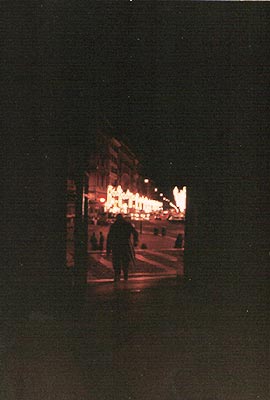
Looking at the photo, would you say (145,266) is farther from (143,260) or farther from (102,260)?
(102,260)

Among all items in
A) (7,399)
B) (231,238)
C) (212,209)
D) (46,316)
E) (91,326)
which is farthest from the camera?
(212,209)

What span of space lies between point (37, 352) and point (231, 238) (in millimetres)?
4458

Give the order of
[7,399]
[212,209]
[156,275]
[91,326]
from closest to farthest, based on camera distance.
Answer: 1. [7,399]
2. [91,326]
3. [212,209]
4. [156,275]

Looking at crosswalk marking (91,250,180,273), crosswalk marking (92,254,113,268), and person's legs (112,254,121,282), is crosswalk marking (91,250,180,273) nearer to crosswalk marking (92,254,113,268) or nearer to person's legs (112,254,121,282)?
crosswalk marking (92,254,113,268)

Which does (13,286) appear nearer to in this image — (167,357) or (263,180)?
(167,357)

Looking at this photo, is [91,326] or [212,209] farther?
[212,209]

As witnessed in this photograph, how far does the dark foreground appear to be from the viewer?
15.6ft

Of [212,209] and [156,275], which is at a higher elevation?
[212,209]

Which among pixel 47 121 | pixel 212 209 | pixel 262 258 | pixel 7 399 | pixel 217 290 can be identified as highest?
pixel 47 121

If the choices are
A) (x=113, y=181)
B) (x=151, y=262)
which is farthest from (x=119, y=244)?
(x=113, y=181)

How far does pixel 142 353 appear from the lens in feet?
18.8

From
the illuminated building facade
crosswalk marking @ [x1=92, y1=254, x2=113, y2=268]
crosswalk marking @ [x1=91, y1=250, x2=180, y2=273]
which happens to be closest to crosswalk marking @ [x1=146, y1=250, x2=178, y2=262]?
crosswalk marking @ [x1=91, y1=250, x2=180, y2=273]

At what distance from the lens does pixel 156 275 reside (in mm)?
11688

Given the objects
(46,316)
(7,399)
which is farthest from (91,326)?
(7,399)
